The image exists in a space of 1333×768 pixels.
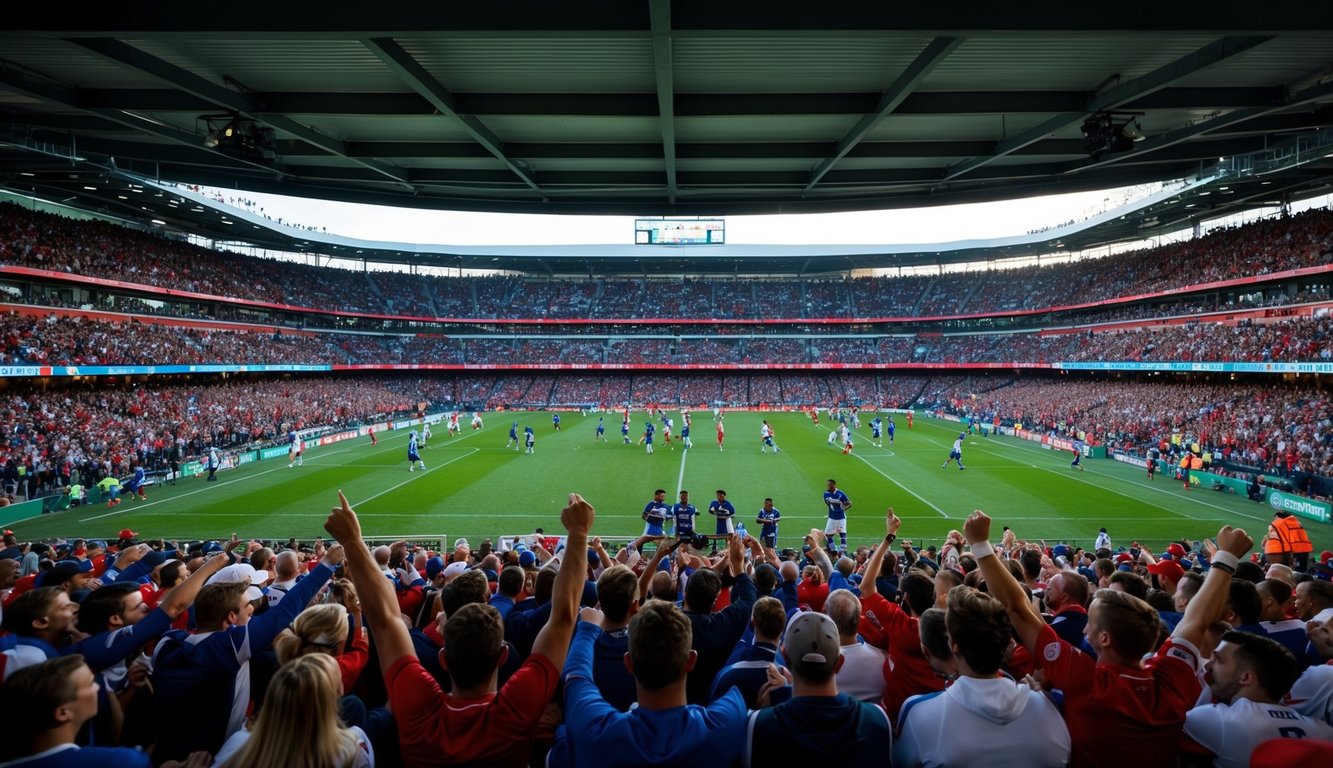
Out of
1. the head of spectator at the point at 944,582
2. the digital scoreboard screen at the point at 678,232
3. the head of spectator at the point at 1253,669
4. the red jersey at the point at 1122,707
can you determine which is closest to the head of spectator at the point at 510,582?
the head of spectator at the point at 944,582

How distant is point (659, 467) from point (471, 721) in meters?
27.7

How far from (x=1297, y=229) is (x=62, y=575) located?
52563 millimetres

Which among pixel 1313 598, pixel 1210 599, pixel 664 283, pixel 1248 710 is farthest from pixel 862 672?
pixel 664 283

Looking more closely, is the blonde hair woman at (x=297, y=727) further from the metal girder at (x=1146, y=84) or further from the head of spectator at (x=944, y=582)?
the metal girder at (x=1146, y=84)

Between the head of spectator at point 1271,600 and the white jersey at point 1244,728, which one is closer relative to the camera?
the white jersey at point 1244,728

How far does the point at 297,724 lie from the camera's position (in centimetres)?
214

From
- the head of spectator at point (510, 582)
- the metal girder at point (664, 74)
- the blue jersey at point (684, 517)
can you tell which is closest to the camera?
the head of spectator at point (510, 582)

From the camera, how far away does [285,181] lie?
13.3m

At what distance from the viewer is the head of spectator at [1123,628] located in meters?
3.13

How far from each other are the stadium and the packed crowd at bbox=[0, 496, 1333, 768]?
2 centimetres

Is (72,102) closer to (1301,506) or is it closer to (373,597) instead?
(373,597)

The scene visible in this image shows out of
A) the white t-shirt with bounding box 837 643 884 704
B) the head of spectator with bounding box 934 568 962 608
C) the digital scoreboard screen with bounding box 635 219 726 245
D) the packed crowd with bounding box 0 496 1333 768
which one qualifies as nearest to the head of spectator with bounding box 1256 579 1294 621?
the packed crowd with bounding box 0 496 1333 768

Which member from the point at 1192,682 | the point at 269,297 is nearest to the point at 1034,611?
the point at 1192,682

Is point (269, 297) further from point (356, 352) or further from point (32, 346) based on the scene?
point (32, 346)
